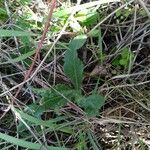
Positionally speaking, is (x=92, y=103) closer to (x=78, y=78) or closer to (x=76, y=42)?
(x=78, y=78)

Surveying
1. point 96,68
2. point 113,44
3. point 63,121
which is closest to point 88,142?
point 63,121

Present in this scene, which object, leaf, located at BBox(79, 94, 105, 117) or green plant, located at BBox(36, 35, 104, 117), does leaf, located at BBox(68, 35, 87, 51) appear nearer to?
green plant, located at BBox(36, 35, 104, 117)

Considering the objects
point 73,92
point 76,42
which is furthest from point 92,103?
point 76,42

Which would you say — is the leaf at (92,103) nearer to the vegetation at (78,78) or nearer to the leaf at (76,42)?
the vegetation at (78,78)

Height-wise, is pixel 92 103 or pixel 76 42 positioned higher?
pixel 76 42

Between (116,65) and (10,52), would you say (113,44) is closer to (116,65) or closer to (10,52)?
(116,65)

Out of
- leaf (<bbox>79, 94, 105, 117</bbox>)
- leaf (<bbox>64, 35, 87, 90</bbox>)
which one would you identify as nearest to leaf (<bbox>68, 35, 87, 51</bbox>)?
leaf (<bbox>64, 35, 87, 90</bbox>)
